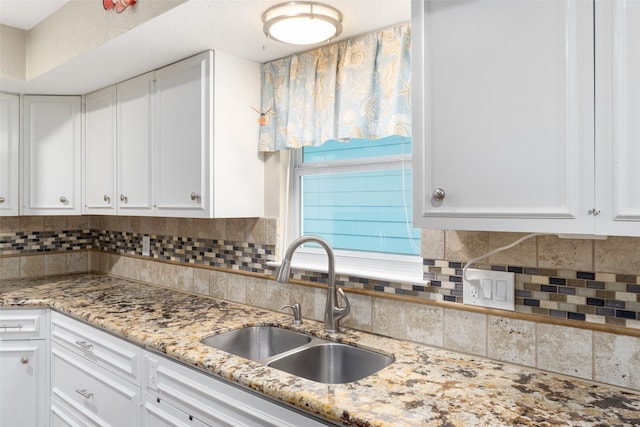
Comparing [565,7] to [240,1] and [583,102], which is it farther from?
[240,1]

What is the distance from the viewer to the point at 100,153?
2.67 meters

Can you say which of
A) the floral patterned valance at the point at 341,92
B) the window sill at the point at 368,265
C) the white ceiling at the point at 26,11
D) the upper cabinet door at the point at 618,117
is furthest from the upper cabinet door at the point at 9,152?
the upper cabinet door at the point at 618,117

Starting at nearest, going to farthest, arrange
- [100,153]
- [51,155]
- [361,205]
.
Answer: [361,205] < [100,153] < [51,155]

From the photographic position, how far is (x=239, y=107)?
2.09m

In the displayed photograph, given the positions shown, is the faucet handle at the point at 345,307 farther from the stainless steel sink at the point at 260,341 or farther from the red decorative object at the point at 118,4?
the red decorative object at the point at 118,4

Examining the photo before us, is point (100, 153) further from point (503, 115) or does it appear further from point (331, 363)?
point (503, 115)

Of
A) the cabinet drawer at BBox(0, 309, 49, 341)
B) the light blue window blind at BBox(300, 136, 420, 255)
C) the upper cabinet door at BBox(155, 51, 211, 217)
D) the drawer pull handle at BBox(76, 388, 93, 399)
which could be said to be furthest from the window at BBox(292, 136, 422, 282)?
the cabinet drawer at BBox(0, 309, 49, 341)

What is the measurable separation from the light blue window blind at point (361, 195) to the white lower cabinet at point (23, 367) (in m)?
1.54

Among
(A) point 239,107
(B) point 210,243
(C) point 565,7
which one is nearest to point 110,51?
(A) point 239,107

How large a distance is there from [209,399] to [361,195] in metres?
1.01

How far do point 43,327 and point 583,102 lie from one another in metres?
2.60

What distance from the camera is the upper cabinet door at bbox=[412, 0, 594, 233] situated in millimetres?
1028

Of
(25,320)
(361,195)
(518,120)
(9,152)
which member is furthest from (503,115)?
(9,152)

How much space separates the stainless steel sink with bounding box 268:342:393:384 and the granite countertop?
0.04m
